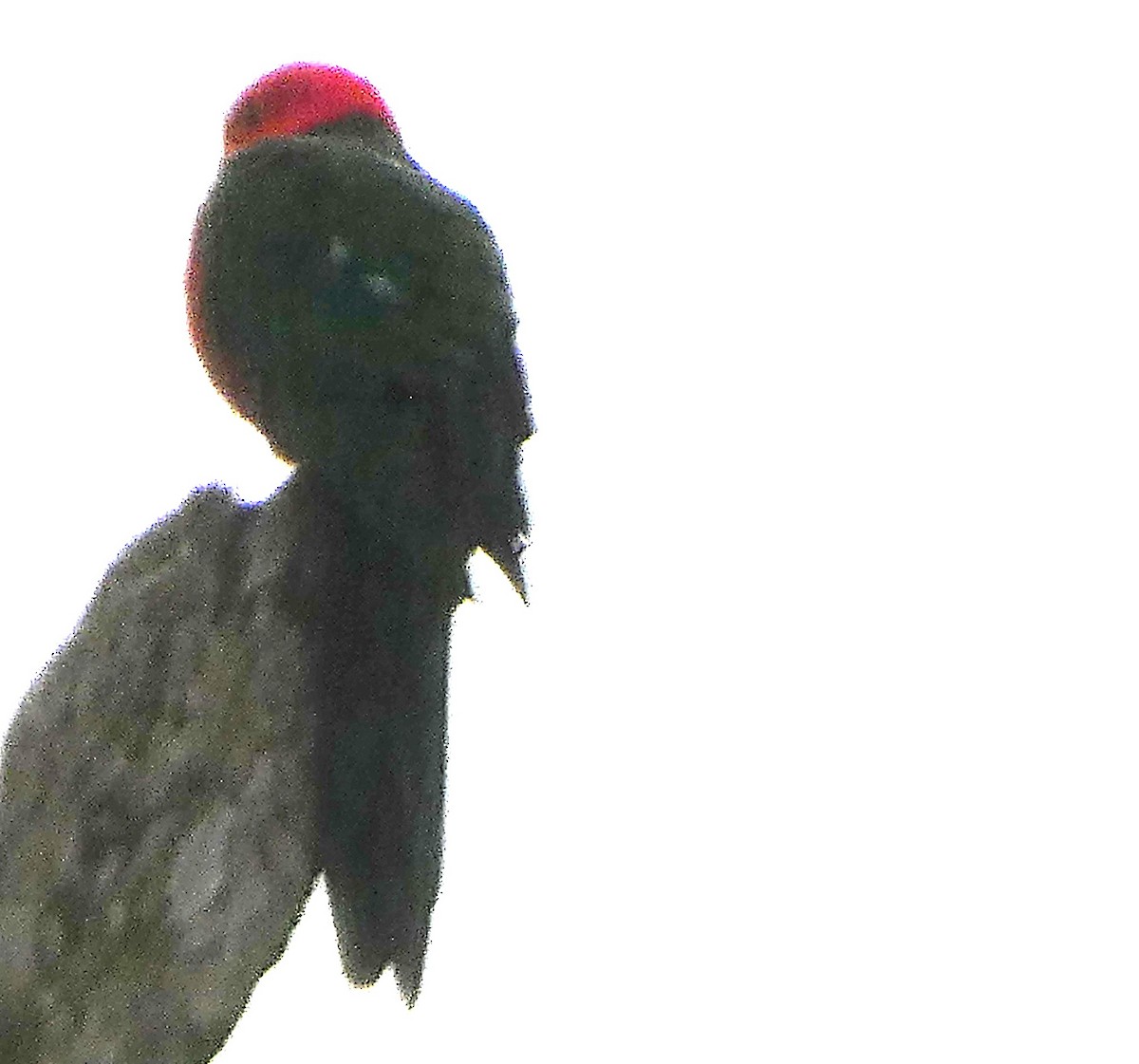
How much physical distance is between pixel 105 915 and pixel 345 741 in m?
0.16

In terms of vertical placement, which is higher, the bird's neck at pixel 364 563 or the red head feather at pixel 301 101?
the red head feather at pixel 301 101

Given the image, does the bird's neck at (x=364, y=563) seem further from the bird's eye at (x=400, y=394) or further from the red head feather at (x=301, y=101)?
the red head feather at (x=301, y=101)

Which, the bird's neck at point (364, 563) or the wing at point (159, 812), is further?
the bird's neck at point (364, 563)

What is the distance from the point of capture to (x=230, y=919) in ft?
2.29

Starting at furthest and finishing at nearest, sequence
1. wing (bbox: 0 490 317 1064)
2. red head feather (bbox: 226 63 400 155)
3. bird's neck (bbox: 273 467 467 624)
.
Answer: red head feather (bbox: 226 63 400 155)
bird's neck (bbox: 273 467 467 624)
wing (bbox: 0 490 317 1064)

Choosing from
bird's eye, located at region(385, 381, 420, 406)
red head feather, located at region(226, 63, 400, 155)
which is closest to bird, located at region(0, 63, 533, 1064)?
bird's eye, located at region(385, 381, 420, 406)

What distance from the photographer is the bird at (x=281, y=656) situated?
702 mm

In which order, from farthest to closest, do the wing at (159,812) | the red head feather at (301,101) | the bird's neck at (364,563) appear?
the red head feather at (301,101) → the bird's neck at (364,563) → the wing at (159,812)

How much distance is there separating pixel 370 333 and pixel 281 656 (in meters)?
0.22

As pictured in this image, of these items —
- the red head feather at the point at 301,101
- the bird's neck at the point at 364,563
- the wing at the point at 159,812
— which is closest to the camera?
the wing at the point at 159,812

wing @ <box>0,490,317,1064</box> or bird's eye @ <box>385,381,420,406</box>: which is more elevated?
bird's eye @ <box>385,381,420,406</box>

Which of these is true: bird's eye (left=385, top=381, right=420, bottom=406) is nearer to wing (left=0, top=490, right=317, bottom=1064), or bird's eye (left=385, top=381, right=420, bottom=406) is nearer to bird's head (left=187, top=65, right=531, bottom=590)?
bird's head (left=187, top=65, right=531, bottom=590)

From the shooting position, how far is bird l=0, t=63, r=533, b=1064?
702 mm

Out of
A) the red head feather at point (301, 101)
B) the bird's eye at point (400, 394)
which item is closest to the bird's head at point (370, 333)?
the bird's eye at point (400, 394)
